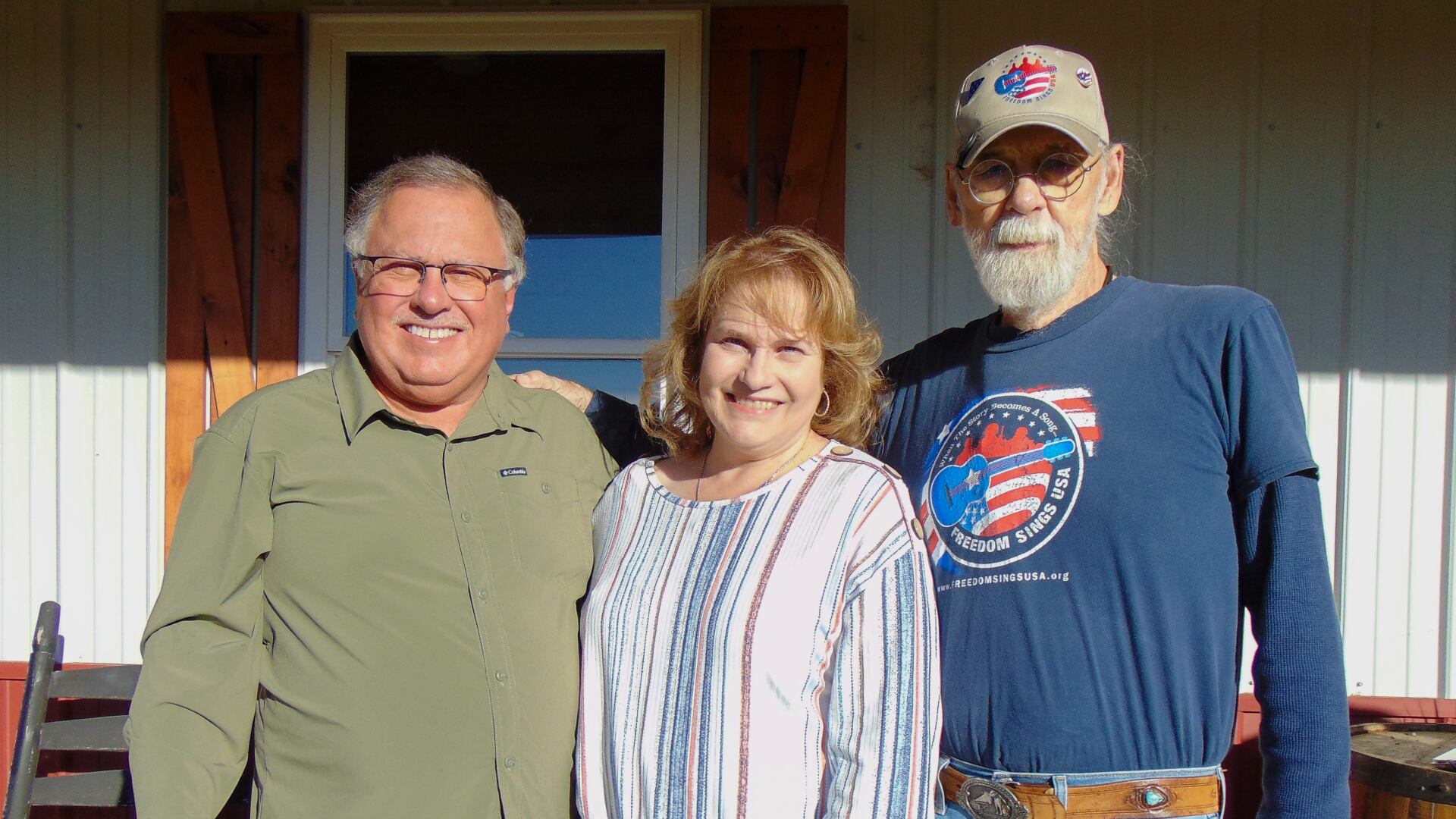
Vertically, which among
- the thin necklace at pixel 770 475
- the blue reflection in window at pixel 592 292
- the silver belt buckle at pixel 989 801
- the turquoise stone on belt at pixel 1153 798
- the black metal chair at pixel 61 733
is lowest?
the black metal chair at pixel 61 733

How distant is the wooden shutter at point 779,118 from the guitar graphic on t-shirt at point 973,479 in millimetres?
1620

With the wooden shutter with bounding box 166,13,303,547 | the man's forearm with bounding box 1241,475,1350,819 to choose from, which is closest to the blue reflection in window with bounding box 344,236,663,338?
the wooden shutter with bounding box 166,13,303,547

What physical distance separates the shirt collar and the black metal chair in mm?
1758

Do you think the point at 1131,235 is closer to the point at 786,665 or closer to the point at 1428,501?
the point at 1428,501

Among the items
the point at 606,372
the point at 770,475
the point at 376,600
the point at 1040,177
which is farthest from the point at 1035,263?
the point at 606,372

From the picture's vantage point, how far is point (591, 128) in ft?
11.1

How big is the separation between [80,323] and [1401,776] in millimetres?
4175

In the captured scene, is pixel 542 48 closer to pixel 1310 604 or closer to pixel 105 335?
pixel 105 335

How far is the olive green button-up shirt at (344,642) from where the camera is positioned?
1.61 meters

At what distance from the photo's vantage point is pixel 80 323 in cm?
338

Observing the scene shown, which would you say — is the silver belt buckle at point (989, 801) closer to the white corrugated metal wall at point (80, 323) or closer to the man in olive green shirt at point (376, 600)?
the man in olive green shirt at point (376, 600)

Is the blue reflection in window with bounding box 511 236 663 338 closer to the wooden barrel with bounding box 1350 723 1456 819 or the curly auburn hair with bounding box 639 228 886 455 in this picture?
the curly auburn hair with bounding box 639 228 886 455

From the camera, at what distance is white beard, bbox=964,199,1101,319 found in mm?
1625

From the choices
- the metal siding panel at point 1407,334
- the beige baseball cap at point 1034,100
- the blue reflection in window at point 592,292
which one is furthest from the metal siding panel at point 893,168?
the beige baseball cap at point 1034,100
